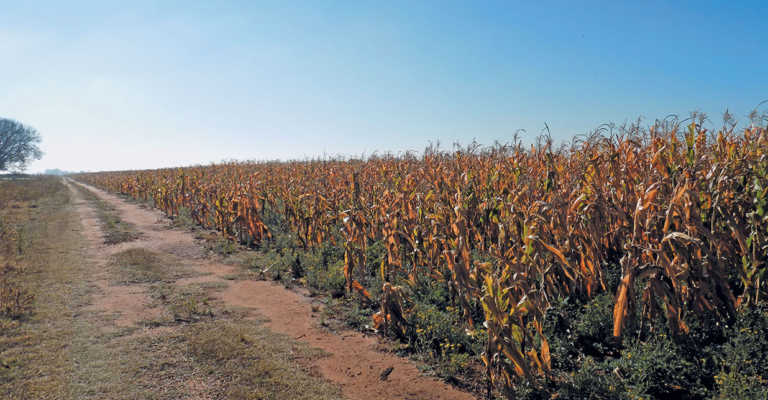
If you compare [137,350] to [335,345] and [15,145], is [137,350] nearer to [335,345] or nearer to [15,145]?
[335,345]

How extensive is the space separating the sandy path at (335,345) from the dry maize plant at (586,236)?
1.76 feet

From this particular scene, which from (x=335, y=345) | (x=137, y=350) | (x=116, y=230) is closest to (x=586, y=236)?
(x=335, y=345)

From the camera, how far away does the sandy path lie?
430 cm

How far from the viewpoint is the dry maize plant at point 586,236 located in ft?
12.8

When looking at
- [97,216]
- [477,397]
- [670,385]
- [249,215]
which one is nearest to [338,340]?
[477,397]

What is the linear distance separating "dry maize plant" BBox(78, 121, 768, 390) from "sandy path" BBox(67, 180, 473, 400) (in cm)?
54

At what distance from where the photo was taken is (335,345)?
539 cm

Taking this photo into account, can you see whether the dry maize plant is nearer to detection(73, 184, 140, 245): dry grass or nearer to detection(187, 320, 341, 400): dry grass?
detection(187, 320, 341, 400): dry grass

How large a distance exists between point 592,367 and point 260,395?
321 centimetres

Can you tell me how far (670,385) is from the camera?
12.2 feet

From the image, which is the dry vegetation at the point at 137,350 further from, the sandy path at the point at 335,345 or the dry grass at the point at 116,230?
the dry grass at the point at 116,230

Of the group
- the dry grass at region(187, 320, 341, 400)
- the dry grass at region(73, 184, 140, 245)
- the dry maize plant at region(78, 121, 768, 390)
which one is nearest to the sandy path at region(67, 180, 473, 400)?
the dry grass at region(187, 320, 341, 400)

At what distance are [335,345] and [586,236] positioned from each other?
11.0 feet

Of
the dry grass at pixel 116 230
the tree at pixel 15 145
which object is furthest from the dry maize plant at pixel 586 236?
the tree at pixel 15 145
